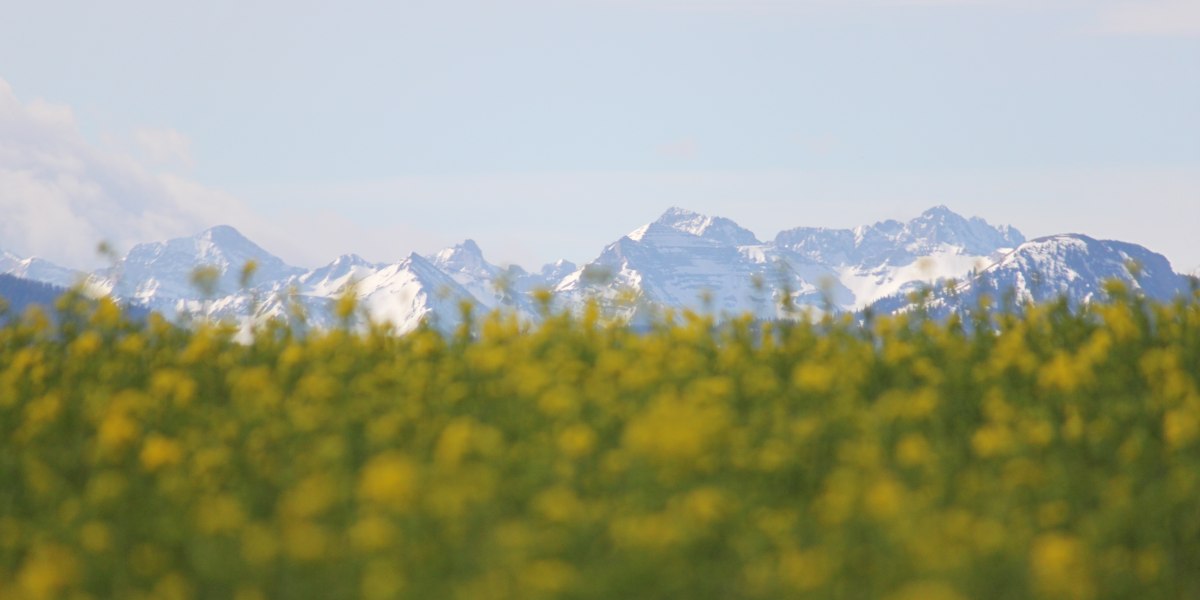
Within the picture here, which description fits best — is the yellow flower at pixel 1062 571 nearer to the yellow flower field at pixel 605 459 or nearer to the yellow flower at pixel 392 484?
the yellow flower field at pixel 605 459

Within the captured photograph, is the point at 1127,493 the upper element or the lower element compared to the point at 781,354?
lower

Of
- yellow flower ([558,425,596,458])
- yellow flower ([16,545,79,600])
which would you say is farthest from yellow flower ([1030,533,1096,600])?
yellow flower ([16,545,79,600])

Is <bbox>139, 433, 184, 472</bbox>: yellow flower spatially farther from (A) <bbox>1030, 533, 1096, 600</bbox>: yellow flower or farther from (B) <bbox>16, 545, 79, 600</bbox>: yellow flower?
(A) <bbox>1030, 533, 1096, 600</bbox>: yellow flower

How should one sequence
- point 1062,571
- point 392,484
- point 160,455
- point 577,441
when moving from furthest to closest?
point 160,455 < point 577,441 < point 392,484 < point 1062,571

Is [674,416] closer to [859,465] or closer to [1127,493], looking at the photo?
[859,465]

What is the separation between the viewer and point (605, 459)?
315 inches

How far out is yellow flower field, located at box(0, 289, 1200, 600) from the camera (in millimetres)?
6445

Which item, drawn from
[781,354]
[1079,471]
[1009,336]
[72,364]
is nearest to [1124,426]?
[1079,471]

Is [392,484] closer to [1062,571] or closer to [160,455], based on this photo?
[160,455]

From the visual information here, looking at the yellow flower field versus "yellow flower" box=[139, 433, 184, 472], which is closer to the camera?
the yellow flower field

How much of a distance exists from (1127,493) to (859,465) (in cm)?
164

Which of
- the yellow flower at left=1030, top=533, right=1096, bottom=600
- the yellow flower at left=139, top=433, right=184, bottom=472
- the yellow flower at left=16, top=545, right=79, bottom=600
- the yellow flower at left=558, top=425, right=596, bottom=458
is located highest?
the yellow flower at left=558, top=425, right=596, bottom=458

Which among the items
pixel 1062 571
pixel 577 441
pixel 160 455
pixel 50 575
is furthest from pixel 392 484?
pixel 1062 571

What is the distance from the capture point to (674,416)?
778 cm
